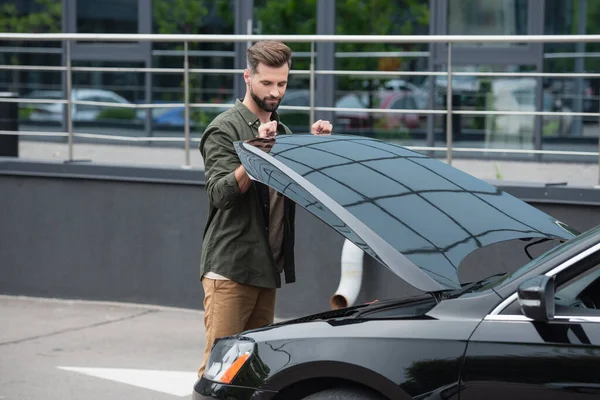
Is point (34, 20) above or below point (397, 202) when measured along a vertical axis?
above

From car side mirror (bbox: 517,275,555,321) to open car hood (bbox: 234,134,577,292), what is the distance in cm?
36

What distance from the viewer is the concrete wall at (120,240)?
8188mm

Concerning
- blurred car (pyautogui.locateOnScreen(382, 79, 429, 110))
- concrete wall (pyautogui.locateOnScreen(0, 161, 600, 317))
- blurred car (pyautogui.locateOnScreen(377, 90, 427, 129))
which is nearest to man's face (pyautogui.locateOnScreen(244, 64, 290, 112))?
concrete wall (pyautogui.locateOnScreen(0, 161, 600, 317))

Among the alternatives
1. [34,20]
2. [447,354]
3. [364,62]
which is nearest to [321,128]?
[447,354]

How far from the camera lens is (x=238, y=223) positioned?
4.79m

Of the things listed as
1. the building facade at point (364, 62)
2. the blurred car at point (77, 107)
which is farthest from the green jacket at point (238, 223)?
the blurred car at point (77, 107)

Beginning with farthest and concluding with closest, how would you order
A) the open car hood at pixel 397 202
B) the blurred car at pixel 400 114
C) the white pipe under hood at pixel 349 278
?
the blurred car at pixel 400 114 < the white pipe under hood at pixel 349 278 < the open car hood at pixel 397 202

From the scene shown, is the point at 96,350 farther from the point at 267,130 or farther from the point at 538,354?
the point at 538,354

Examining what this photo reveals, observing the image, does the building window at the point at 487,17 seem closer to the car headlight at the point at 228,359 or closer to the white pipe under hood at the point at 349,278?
the white pipe under hood at the point at 349,278

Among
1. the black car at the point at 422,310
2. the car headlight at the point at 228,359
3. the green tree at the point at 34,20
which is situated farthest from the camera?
the green tree at the point at 34,20

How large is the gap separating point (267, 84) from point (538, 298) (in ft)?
5.95

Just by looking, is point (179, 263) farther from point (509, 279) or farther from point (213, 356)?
point (509, 279)

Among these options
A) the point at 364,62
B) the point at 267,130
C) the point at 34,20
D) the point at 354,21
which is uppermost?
the point at 34,20

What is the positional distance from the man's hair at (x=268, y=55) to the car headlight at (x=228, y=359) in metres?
1.24
